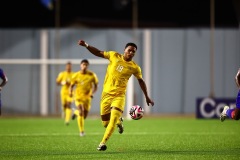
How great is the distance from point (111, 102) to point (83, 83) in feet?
18.9

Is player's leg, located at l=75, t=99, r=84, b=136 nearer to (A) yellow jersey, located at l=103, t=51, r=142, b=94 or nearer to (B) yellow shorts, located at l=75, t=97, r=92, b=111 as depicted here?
(B) yellow shorts, located at l=75, t=97, r=92, b=111

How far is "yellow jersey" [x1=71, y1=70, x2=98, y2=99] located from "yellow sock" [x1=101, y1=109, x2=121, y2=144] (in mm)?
6069

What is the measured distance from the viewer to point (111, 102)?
1401cm

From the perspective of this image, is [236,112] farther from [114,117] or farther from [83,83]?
[83,83]

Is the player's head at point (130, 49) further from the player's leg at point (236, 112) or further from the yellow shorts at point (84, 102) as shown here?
the yellow shorts at point (84, 102)

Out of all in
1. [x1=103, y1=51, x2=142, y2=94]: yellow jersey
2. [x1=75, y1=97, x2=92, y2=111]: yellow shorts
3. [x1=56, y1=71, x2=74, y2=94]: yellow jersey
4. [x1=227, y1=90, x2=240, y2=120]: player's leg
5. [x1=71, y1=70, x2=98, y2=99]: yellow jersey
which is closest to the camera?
[x1=103, y1=51, x2=142, y2=94]: yellow jersey

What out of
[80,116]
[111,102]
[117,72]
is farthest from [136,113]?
[80,116]

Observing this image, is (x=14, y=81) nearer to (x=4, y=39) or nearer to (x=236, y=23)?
(x=4, y=39)

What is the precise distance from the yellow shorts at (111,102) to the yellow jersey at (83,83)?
504 cm

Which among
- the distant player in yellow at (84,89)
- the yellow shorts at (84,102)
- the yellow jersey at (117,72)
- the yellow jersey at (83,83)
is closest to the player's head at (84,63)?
the distant player in yellow at (84,89)

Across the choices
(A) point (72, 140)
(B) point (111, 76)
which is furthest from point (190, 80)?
(B) point (111, 76)

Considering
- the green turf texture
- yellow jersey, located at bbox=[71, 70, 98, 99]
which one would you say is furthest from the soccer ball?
yellow jersey, located at bbox=[71, 70, 98, 99]

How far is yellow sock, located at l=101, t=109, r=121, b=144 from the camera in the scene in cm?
1309

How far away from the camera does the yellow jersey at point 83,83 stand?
1945cm
